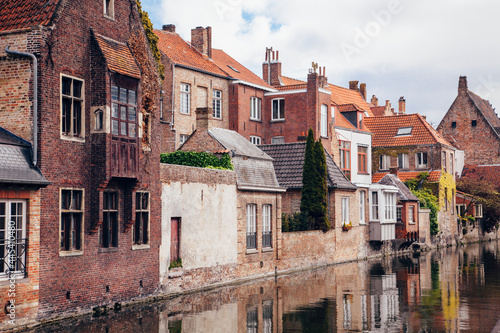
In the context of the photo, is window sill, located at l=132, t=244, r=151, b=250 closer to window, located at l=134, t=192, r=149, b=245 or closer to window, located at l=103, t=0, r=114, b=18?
window, located at l=134, t=192, r=149, b=245

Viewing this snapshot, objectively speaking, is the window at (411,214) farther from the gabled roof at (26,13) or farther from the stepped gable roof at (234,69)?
the gabled roof at (26,13)

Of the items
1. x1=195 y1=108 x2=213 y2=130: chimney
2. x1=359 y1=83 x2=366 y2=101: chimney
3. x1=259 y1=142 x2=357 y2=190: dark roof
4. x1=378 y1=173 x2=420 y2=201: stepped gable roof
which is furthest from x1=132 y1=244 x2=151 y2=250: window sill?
x1=359 y1=83 x2=366 y2=101: chimney

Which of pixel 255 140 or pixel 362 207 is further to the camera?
pixel 255 140

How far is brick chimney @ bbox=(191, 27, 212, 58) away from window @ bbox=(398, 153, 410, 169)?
880 inches

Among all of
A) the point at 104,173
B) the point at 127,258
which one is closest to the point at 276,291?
the point at 127,258

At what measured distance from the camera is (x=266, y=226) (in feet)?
100

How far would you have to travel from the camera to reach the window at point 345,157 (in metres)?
50.2

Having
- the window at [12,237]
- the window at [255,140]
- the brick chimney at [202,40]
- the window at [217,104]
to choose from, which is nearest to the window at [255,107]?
the window at [255,140]

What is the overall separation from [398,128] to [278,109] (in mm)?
17856

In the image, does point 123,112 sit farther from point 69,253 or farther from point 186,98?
point 186,98

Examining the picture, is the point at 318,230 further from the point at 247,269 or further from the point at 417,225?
the point at 417,225

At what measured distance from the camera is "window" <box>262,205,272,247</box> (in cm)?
3028

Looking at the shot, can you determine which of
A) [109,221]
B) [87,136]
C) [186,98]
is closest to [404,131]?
[186,98]

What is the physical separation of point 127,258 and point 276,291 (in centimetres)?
612
